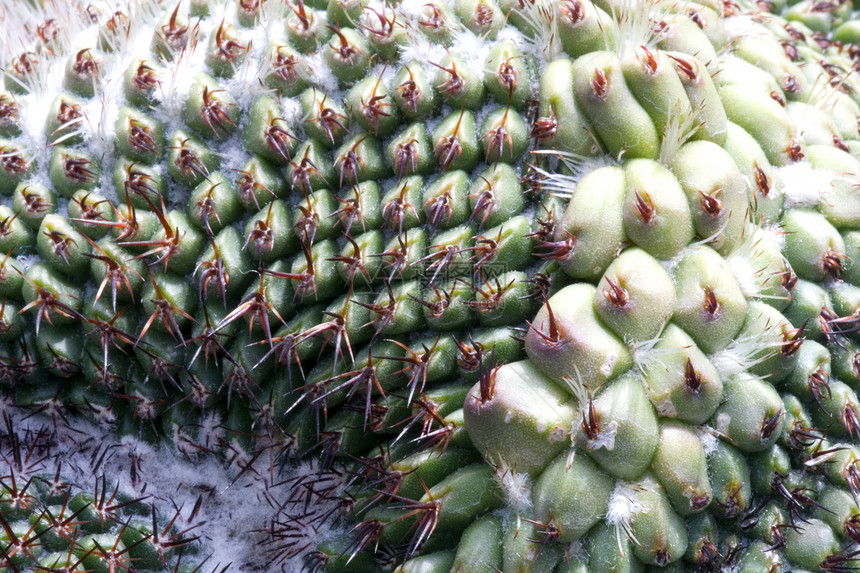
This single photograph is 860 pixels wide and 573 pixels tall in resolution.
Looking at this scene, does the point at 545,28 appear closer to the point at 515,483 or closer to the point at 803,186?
the point at 803,186

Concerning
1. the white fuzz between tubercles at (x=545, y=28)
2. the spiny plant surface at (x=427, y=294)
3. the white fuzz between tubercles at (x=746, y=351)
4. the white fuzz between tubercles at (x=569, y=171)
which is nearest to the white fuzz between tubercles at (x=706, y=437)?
the spiny plant surface at (x=427, y=294)

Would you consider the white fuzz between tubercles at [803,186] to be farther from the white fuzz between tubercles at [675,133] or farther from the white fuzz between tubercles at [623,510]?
the white fuzz between tubercles at [623,510]

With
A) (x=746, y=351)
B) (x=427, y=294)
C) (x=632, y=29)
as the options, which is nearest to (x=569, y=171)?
(x=632, y=29)

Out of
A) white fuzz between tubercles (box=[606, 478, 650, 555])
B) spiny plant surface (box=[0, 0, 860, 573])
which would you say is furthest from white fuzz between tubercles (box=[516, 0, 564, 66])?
white fuzz between tubercles (box=[606, 478, 650, 555])

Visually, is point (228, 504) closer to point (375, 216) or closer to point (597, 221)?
point (375, 216)

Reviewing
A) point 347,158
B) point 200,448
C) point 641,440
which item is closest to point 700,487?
point 641,440
